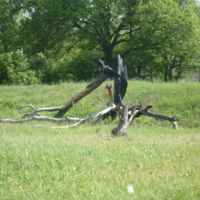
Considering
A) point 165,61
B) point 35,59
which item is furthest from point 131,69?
point 35,59

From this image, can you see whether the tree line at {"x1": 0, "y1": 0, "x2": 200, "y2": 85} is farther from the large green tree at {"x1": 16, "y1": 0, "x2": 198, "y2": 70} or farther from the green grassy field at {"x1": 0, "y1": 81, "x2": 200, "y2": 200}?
the green grassy field at {"x1": 0, "y1": 81, "x2": 200, "y2": 200}

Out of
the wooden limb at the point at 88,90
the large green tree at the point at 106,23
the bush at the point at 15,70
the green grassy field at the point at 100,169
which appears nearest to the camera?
the green grassy field at the point at 100,169

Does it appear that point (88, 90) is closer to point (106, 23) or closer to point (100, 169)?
point (100, 169)

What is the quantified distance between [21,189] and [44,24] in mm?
29042

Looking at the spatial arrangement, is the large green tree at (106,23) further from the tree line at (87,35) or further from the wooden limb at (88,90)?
the wooden limb at (88,90)

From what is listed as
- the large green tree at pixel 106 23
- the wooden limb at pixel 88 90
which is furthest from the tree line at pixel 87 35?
the wooden limb at pixel 88 90

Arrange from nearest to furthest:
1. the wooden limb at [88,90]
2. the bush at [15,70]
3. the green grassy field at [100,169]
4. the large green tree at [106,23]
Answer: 1. the green grassy field at [100,169]
2. the wooden limb at [88,90]
3. the bush at [15,70]
4. the large green tree at [106,23]

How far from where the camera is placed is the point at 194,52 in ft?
103

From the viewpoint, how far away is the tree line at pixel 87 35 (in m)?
29.9

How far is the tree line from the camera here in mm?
29891

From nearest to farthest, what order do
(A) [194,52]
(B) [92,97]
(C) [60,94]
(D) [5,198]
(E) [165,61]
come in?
1. (D) [5,198]
2. (B) [92,97]
3. (C) [60,94]
4. (A) [194,52]
5. (E) [165,61]

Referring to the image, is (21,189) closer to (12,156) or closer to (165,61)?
(12,156)

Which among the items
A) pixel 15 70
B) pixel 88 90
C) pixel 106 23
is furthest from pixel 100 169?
pixel 106 23

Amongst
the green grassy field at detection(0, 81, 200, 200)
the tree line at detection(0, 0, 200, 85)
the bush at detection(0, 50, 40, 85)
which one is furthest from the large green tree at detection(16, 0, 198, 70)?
the green grassy field at detection(0, 81, 200, 200)
